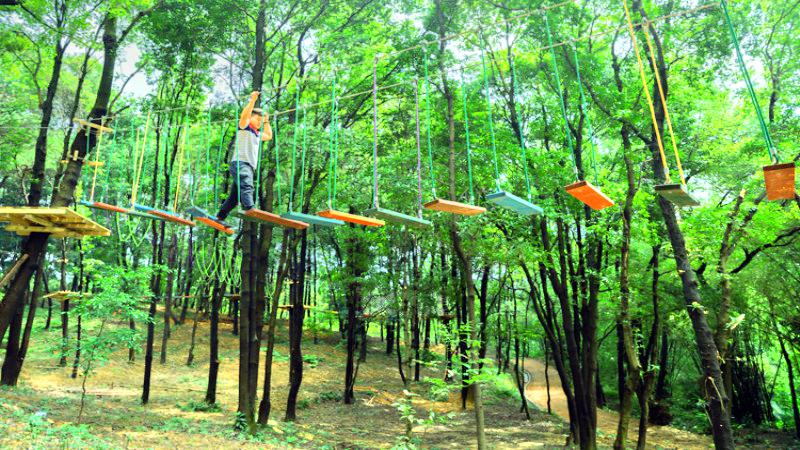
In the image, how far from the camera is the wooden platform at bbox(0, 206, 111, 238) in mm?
6066

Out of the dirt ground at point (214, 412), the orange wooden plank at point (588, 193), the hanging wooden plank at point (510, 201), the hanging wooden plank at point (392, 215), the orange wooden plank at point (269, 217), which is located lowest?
the dirt ground at point (214, 412)

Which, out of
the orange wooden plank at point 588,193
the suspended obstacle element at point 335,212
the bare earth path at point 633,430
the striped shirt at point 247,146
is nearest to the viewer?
the orange wooden plank at point 588,193

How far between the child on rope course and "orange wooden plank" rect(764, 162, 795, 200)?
533cm

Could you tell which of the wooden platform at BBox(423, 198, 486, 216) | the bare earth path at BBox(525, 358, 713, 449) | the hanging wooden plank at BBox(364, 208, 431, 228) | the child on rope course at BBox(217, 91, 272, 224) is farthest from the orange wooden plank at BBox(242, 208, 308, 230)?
the bare earth path at BBox(525, 358, 713, 449)

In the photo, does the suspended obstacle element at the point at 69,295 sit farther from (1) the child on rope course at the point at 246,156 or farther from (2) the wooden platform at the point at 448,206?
(2) the wooden platform at the point at 448,206

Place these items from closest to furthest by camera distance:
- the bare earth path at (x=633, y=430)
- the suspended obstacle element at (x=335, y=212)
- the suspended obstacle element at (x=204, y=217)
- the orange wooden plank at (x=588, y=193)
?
the orange wooden plank at (x=588, y=193) < the suspended obstacle element at (x=335, y=212) < the suspended obstacle element at (x=204, y=217) < the bare earth path at (x=633, y=430)

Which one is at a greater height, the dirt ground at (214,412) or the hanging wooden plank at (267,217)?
the hanging wooden plank at (267,217)

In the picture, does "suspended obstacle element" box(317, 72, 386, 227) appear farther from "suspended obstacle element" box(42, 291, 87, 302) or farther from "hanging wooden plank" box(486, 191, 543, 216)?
"suspended obstacle element" box(42, 291, 87, 302)

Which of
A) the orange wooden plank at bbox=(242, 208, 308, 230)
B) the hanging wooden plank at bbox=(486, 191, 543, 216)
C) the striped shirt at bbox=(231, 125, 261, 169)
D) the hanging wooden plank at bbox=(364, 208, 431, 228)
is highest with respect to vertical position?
the striped shirt at bbox=(231, 125, 261, 169)

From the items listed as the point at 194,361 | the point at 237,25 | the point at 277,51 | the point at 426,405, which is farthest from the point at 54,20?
the point at 426,405

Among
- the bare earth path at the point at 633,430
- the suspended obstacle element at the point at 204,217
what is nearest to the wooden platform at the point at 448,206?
the suspended obstacle element at the point at 204,217

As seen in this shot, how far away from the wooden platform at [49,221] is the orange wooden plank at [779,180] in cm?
738

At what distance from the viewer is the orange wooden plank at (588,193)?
4.70 metres

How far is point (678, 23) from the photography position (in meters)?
9.09
